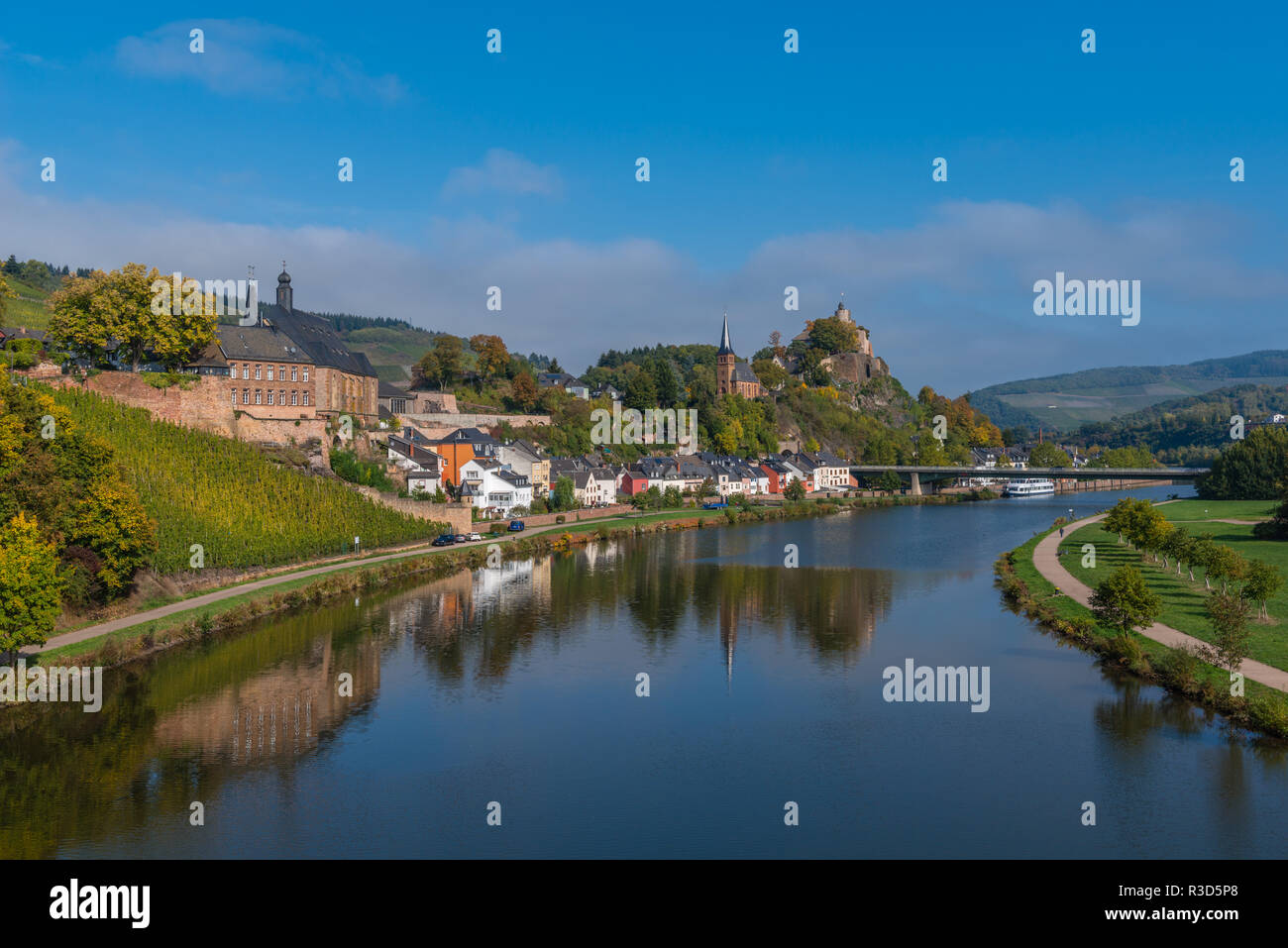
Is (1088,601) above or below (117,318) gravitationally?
below

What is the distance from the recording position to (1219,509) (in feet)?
272

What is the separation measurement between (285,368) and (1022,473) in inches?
3181

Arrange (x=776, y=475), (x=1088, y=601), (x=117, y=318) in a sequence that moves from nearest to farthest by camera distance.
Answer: (x=1088, y=601) → (x=117, y=318) → (x=776, y=475)

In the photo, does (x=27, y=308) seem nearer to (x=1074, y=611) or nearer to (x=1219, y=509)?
(x=1074, y=611)

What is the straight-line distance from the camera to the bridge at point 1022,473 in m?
106

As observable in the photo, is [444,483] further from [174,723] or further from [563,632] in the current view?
[174,723]

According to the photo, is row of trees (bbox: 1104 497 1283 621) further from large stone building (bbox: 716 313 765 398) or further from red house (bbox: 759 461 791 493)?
large stone building (bbox: 716 313 765 398)

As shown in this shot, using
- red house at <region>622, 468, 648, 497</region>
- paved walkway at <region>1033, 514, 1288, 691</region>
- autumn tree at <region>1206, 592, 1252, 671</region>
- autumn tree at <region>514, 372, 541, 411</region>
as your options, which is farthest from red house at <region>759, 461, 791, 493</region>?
autumn tree at <region>1206, 592, 1252, 671</region>

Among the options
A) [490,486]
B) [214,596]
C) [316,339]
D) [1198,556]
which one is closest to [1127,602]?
[1198,556]

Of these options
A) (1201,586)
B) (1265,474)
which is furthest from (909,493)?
(1201,586)

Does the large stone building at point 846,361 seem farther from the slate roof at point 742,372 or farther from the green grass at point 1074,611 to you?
the green grass at point 1074,611

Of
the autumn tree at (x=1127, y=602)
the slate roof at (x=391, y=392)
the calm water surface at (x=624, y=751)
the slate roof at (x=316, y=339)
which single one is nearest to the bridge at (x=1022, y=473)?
the slate roof at (x=391, y=392)

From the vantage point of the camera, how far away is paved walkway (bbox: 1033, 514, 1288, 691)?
86.3 feet

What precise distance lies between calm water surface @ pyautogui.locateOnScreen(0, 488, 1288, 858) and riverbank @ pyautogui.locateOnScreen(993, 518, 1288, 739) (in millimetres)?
685
